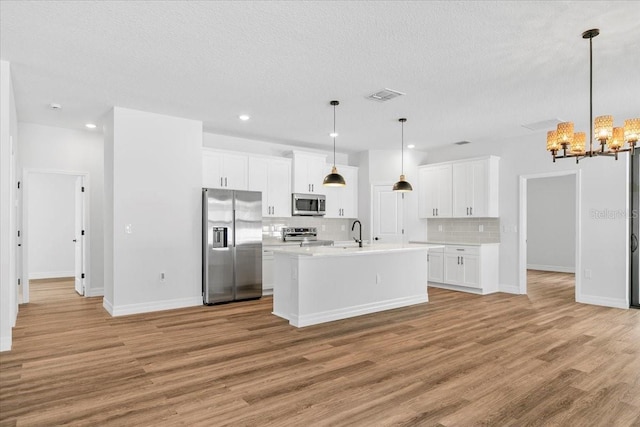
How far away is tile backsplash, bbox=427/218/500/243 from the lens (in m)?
7.44

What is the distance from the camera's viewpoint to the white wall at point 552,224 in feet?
31.7

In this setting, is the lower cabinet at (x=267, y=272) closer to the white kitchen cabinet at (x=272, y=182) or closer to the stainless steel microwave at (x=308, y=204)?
the white kitchen cabinet at (x=272, y=182)

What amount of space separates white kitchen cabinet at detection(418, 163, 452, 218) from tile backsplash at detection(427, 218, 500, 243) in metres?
0.37

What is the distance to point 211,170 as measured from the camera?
6379 millimetres

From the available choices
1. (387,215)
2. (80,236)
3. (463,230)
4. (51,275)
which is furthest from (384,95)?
(51,275)

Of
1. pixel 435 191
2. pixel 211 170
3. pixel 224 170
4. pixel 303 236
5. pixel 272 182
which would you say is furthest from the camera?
pixel 435 191

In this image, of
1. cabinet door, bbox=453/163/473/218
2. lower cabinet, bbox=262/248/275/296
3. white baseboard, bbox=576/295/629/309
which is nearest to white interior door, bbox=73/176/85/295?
lower cabinet, bbox=262/248/275/296

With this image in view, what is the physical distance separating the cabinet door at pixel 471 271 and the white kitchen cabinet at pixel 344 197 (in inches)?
98.4

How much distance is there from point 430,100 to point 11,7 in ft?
13.9

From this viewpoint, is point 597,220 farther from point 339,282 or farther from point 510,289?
point 339,282

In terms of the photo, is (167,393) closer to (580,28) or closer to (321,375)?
(321,375)

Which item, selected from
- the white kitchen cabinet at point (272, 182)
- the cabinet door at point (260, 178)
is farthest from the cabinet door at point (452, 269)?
the cabinet door at point (260, 178)

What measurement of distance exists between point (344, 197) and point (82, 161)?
4885mm

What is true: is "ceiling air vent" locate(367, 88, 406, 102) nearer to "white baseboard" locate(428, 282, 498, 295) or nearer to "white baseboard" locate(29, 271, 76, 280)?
"white baseboard" locate(428, 282, 498, 295)
